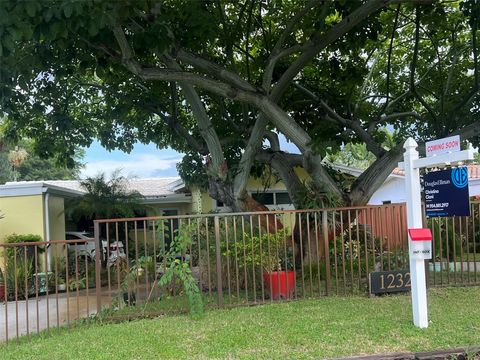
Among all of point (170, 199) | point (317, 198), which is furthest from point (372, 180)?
point (170, 199)

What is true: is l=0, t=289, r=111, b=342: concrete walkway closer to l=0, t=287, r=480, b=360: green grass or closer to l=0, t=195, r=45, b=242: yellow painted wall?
l=0, t=287, r=480, b=360: green grass

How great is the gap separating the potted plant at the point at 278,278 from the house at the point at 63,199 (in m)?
4.24

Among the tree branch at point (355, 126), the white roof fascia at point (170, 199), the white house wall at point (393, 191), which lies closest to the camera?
the tree branch at point (355, 126)

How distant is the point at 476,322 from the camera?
6.55m

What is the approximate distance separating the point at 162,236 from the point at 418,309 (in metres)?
4.02

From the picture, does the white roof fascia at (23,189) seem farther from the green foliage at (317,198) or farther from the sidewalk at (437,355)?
the sidewalk at (437,355)

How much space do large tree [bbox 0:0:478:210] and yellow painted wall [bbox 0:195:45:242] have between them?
60.2 inches

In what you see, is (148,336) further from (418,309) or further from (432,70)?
(432,70)

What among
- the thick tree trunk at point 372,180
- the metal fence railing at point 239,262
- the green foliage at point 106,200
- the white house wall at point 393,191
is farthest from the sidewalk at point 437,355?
the white house wall at point 393,191

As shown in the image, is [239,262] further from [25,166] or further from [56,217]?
[25,166]

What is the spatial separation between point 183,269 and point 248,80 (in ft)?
19.5

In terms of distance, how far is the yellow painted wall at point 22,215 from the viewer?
46.3 feet

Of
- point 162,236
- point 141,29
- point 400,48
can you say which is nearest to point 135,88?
point 141,29

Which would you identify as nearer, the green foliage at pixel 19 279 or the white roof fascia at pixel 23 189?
the green foliage at pixel 19 279
